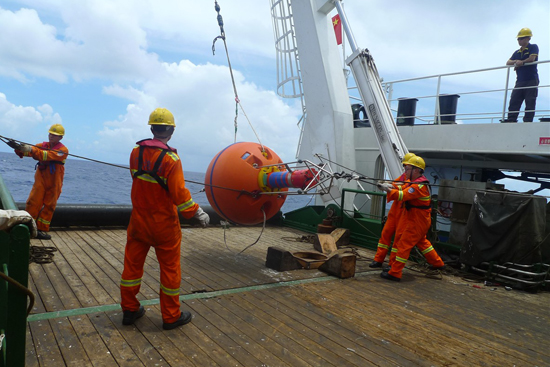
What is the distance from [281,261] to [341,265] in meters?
0.71

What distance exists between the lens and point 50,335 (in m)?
2.82

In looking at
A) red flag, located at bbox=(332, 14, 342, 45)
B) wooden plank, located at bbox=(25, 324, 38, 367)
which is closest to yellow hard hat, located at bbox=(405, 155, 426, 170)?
red flag, located at bbox=(332, 14, 342, 45)

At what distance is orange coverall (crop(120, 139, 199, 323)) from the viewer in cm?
312

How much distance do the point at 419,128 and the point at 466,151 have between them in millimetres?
1190

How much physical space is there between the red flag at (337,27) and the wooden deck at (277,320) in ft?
16.4

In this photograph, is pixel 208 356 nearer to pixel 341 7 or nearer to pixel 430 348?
pixel 430 348

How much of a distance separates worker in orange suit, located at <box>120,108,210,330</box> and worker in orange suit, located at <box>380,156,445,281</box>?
2672 millimetres

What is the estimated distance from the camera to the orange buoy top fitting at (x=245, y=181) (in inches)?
200

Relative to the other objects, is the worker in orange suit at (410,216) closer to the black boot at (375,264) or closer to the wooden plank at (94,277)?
the black boot at (375,264)

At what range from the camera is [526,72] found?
23.5 feet

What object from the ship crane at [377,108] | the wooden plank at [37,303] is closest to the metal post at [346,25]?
the ship crane at [377,108]

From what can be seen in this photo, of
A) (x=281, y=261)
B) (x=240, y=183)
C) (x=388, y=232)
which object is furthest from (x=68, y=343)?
(x=388, y=232)

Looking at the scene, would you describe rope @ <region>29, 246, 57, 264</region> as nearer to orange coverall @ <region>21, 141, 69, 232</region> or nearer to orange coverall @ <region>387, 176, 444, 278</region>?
orange coverall @ <region>21, 141, 69, 232</region>

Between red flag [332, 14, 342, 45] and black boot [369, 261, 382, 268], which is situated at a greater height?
red flag [332, 14, 342, 45]
